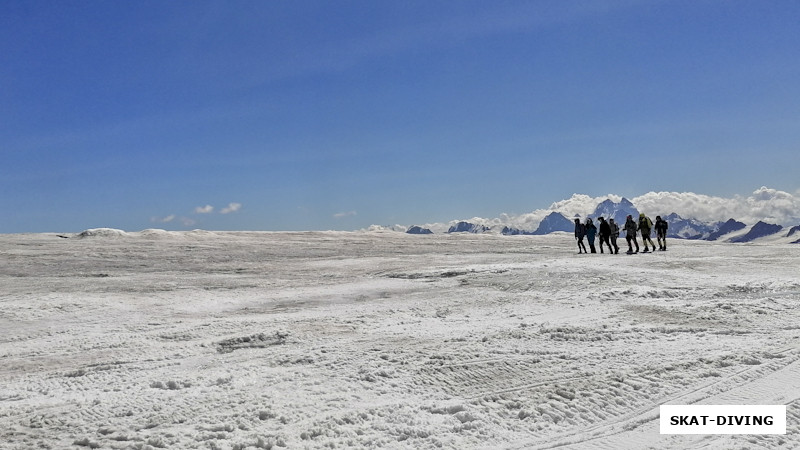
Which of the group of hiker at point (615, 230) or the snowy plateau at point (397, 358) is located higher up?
the group of hiker at point (615, 230)

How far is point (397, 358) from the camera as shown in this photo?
1037 centimetres

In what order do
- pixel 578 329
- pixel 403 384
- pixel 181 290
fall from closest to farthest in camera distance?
1. pixel 403 384
2. pixel 578 329
3. pixel 181 290

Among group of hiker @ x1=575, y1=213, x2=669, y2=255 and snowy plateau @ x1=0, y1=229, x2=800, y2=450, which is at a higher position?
group of hiker @ x1=575, y1=213, x2=669, y2=255

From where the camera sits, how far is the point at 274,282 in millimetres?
21031

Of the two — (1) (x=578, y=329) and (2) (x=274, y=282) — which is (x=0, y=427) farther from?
(2) (x=274, y=282)

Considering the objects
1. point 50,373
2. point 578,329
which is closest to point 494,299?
A: point 578,329

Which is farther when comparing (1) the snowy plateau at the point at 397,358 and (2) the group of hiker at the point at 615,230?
(2) the group of hiker at the point at 615,230

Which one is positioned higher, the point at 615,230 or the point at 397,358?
the point at 615,230

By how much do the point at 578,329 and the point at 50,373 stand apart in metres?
9.62

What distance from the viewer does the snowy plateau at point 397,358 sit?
299 inches

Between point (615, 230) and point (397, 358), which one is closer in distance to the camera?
point (397, 358)

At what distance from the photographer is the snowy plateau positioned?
760 centimetres

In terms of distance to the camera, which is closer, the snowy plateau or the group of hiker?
the snowy plateau

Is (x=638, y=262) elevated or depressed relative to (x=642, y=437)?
elevated
